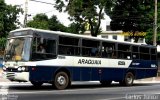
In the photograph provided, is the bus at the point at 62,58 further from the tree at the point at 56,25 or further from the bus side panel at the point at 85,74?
the tree at the point at 56,25

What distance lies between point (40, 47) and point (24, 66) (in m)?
1.36

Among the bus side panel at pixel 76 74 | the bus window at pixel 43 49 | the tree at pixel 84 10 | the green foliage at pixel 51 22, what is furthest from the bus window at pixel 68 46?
the green foliage at pixel 51 22

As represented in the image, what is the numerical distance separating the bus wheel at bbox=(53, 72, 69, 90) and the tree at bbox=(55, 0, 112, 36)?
2303 centimetres

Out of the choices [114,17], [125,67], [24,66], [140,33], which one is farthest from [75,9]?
[24,66]

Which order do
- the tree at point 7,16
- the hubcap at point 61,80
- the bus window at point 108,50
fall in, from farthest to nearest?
the tree at point 7,16 → the bus window at point 108,50 → the hubcap at point 61,80

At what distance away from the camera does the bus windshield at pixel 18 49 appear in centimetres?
2035

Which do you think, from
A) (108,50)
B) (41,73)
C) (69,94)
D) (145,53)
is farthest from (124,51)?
(69,94)

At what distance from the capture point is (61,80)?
21.9 m

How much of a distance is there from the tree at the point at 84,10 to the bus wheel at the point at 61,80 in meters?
23.0

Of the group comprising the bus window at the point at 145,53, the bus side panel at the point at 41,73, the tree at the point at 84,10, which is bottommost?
the bus side panel at the point at 41,73

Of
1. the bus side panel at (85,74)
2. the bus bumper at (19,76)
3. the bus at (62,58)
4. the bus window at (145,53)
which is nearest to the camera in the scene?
the bus bumper at (19,76)

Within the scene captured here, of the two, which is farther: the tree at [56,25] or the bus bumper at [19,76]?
the tree at [56,25]

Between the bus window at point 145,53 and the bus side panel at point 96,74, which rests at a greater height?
the bus window at point 145,53

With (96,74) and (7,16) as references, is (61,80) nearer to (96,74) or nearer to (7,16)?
(96,74)
